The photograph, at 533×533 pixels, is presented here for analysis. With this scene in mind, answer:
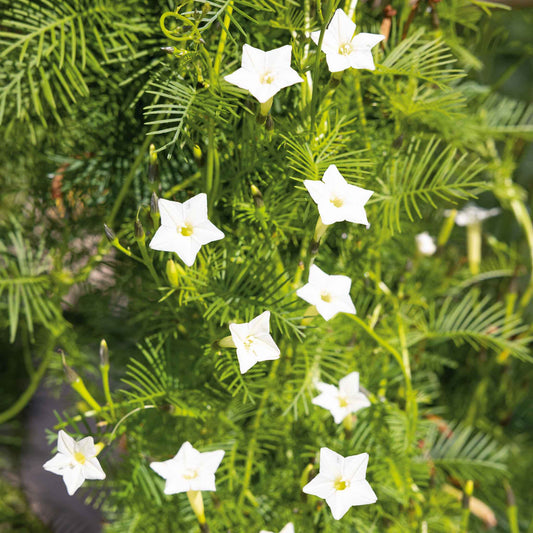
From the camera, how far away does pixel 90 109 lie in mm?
546

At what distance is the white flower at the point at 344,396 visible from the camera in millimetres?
451

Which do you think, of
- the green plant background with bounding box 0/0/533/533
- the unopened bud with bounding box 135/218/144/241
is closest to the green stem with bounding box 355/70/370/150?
the green plant background with bounding box 0/0/533/533

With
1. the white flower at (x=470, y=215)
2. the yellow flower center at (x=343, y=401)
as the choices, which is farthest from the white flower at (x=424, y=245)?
A: the yellow flower center at (x=343, y=401)

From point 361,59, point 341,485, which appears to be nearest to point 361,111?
point 361,59

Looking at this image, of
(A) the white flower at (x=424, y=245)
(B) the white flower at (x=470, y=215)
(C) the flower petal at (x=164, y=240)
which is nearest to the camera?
(C) the flower petal at (x=164, y=240)

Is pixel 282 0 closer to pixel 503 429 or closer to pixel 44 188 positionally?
pixel 44 188

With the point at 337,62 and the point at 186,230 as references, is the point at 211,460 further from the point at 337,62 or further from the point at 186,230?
the point at 337,62

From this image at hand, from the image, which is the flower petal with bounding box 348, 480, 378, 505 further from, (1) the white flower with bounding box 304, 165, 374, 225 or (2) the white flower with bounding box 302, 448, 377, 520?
(1) the white flower with bounding box 304, 165, 374, 225

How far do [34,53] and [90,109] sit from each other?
0.07 metres

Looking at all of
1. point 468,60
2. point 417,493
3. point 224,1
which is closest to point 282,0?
point 224,1

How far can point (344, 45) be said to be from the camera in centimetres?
37

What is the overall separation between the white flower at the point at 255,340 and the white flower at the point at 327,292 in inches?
1.4

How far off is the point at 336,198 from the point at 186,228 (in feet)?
0.35

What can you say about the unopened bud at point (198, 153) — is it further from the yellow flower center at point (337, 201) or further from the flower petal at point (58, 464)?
the flower petal at point (58, 464)
